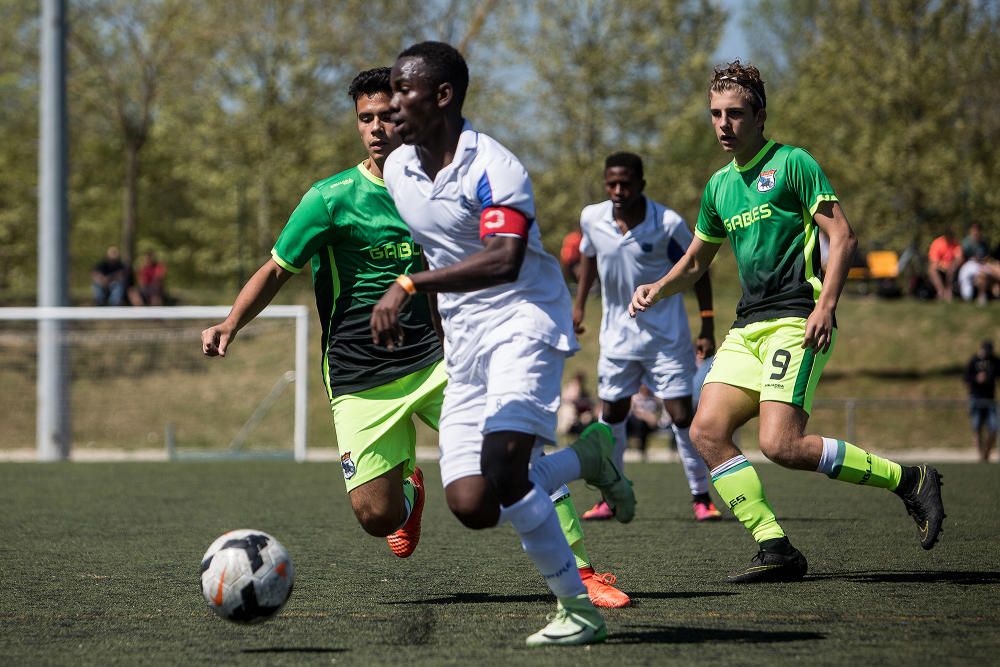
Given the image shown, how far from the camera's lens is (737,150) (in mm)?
6297

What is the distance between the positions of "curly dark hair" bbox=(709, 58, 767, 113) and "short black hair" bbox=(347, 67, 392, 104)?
1.55 metres

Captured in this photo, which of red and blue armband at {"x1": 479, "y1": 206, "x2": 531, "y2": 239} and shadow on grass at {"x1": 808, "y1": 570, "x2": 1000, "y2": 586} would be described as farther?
shadow on grass at {"x1": 808, "y1": 570, "x2": 1000, "y2": 586}

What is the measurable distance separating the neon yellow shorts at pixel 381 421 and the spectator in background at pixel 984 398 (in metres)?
14.9

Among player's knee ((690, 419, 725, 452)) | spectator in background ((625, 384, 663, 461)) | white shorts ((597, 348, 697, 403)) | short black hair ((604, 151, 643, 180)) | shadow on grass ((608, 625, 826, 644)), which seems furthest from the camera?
spectator in background ((625, 384, 663, 461))

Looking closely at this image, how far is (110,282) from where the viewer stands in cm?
2522

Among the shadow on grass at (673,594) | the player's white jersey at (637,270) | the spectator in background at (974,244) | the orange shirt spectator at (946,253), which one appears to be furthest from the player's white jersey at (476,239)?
the orange shirt spectator at (946,253)

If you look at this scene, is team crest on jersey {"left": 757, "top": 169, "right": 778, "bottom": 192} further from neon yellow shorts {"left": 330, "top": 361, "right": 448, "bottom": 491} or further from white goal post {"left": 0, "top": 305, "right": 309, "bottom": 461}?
white goal post {"left": 0, "top": 305, "right": 309, "bottom": 461}

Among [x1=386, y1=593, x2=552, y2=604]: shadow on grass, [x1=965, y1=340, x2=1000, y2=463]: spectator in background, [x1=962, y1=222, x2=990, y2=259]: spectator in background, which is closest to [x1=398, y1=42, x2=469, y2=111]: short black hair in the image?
[x1=386, y1=593, x2=552, y2=604]: shadow on grass

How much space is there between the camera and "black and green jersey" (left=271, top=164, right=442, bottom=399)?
5883 millimetres

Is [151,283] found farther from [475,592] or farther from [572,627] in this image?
[572,627]

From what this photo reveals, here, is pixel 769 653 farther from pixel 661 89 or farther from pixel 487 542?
pixel 661 89

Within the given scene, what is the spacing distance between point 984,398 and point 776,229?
14942 millimetres

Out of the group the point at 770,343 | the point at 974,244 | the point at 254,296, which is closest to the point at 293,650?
the point at 254,296

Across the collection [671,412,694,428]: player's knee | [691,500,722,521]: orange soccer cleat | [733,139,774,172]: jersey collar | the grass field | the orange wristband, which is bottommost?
[691,500,722,521]: orange soccer cleat
